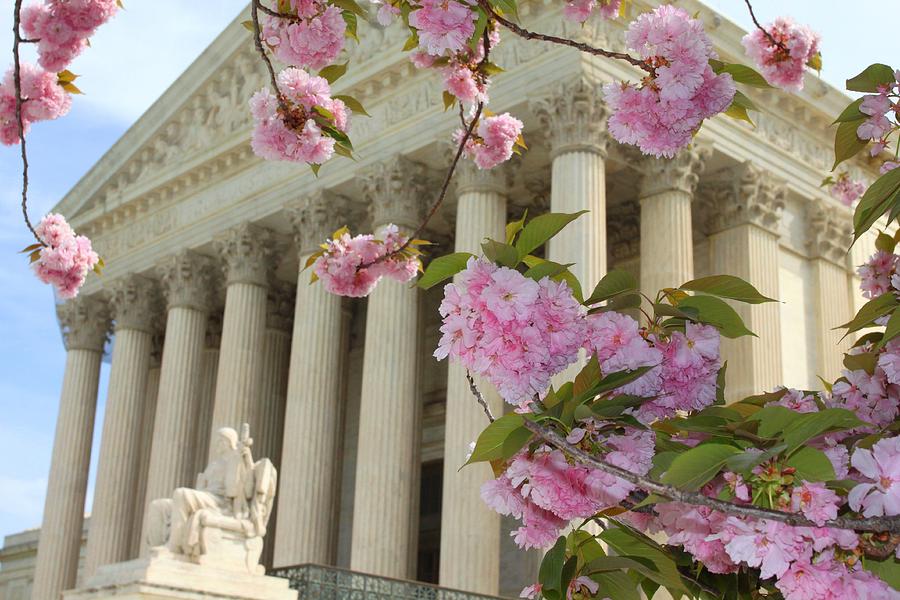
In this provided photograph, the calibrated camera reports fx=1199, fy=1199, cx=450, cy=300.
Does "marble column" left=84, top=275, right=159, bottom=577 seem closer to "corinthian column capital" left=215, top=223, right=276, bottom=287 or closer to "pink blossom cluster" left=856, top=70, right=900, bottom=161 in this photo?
"corinthian column capital" left=215, top=223, right=276, bottom=287

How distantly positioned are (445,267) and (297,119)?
2.78 m

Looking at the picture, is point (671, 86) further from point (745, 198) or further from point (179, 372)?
point (179, 372)

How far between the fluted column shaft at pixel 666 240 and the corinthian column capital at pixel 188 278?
12.6 metres

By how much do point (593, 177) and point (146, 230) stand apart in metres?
15.4

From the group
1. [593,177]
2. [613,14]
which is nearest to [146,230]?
[593,177]

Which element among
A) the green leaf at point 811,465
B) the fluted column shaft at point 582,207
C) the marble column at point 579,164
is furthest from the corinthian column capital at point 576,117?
the green leaf at point 811,465

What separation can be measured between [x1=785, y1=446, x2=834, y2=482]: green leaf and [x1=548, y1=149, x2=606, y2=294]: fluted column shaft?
17.4m

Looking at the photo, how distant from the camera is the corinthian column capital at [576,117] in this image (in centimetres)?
2139

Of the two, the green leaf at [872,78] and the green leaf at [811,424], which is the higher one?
the green leaf at [872,78]

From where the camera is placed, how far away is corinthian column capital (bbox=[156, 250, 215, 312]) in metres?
30.1

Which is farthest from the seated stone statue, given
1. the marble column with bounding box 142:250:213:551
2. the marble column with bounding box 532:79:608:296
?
the marble column with bounding box 142:250:213:551

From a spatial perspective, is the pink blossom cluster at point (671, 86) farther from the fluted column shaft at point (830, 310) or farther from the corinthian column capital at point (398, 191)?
the fluted column shaft at point (830, 310)

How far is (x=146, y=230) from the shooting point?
32344mm

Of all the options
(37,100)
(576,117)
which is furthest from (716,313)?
(576,117)
